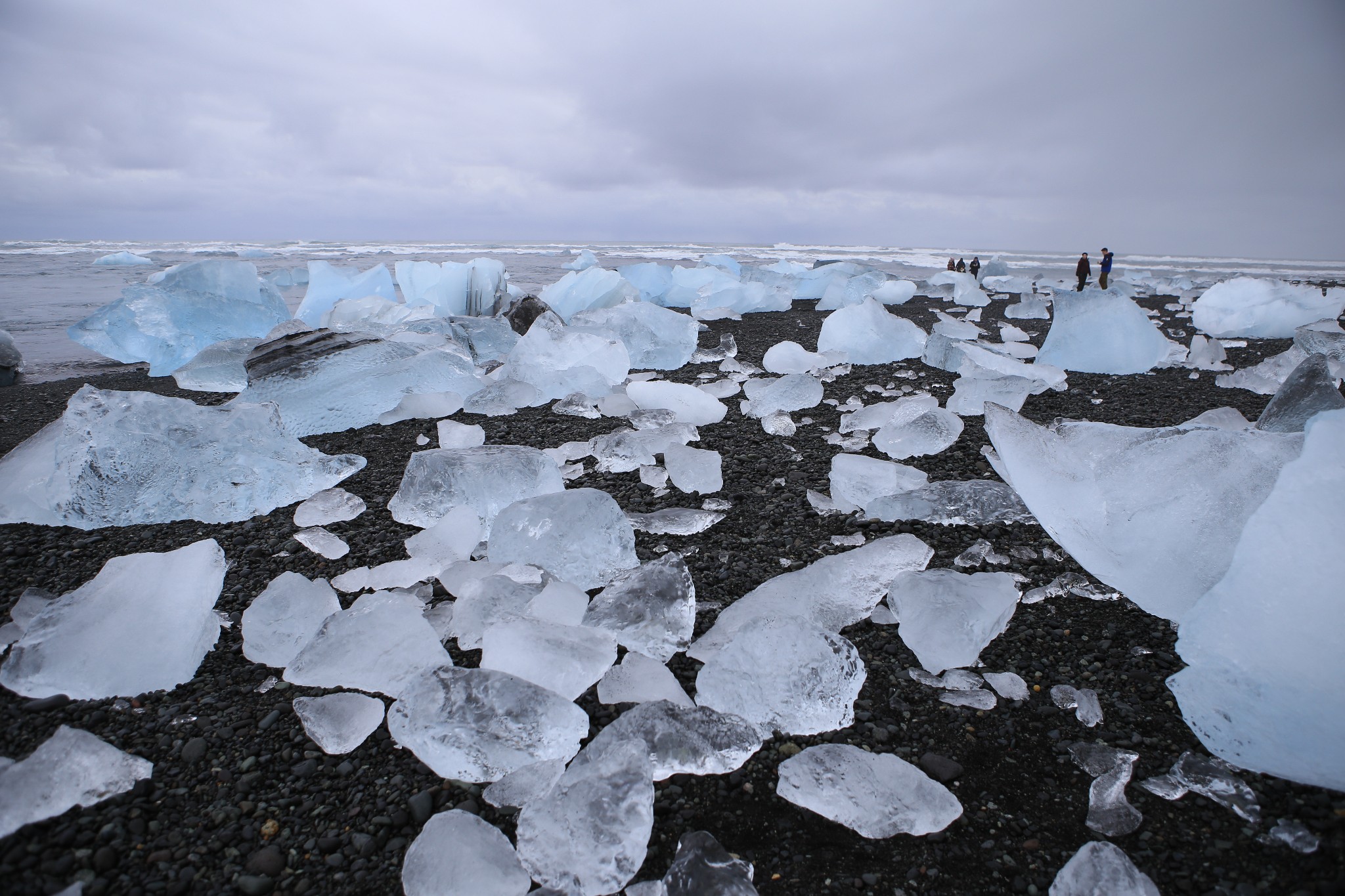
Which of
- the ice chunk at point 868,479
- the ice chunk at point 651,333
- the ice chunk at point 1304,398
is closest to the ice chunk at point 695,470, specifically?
the ice chunk at point 868,479

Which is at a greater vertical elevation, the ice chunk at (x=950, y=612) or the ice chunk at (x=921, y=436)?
the ice chunk at (x=921, y=436)

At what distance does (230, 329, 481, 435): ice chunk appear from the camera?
333cm

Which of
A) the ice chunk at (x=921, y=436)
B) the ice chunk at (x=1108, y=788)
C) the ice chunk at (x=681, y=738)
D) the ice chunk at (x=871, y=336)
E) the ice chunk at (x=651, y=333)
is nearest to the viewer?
the ice chunk at (x=1108, y=788)

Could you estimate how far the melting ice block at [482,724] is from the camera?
1215 millimetres

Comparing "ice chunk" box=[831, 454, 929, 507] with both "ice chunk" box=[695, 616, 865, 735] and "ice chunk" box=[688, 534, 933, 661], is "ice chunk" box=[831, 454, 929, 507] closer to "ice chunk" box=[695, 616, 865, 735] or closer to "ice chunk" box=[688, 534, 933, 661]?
"ice chunk" box=[688, 534, 933, 661]

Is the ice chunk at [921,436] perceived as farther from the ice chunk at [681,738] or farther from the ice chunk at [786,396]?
the ice chunk at [681,738]

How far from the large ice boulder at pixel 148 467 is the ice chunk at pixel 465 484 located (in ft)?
1.83

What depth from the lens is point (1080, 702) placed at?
1343 mm

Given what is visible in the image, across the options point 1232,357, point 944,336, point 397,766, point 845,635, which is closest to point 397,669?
point 397,766

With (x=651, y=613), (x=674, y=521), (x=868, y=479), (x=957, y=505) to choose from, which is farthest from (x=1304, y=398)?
(x=651, y=613)

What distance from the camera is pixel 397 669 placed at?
4.72 feet

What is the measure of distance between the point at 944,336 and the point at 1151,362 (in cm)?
144

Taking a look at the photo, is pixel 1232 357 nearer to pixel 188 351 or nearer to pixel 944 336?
pixel 944 336

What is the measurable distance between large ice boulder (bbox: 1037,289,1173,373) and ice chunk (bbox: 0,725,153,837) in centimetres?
512
